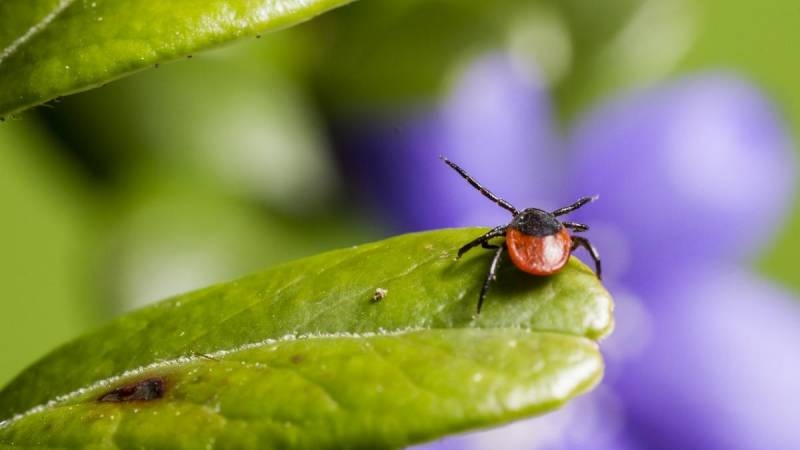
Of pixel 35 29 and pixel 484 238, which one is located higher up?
pixel 35 29

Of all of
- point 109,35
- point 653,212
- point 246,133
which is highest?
point 109,35

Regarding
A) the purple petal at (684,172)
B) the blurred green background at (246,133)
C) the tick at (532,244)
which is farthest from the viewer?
the purple petal at (684,172)

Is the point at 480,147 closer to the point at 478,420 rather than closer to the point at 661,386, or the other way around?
the point at 661,386

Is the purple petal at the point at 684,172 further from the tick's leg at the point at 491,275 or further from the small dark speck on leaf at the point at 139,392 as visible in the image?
the small dark speck on leaf at the point at 139,392

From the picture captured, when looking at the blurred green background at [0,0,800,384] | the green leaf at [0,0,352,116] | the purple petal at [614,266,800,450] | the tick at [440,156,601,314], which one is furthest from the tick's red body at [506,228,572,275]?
the purple petal at [614,266,800,450]

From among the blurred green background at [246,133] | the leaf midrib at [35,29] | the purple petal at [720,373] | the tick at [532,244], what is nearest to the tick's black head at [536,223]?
the tick at [532,244]

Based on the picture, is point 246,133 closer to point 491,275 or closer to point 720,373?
point 720,373

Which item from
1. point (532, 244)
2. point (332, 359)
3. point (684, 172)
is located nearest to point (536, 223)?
point (532, 244)

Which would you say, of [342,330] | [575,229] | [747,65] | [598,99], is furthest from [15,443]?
[747,65]
